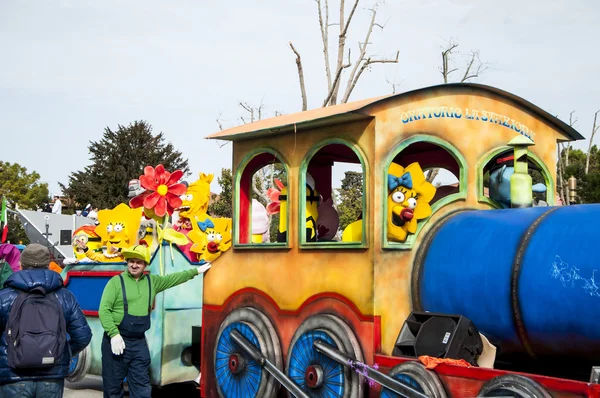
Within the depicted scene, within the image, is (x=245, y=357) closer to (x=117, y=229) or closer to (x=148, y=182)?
(x=148, y=182)

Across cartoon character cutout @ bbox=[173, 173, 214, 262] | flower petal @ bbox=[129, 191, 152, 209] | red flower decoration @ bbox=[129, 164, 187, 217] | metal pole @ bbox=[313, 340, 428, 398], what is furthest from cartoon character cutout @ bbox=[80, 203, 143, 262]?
metal pole @ bbox=[313, 340, 428, 398]

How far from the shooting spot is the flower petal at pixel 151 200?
9547mm

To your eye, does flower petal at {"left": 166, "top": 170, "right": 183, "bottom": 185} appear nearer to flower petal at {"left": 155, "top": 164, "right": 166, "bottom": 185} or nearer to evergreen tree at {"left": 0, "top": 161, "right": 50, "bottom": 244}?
flower petal at {"left": 155, "top": 164, "right": 166, "bottom": 185}

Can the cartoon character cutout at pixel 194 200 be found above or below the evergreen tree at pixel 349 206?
below

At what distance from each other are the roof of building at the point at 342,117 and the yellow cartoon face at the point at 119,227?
13.4 feet

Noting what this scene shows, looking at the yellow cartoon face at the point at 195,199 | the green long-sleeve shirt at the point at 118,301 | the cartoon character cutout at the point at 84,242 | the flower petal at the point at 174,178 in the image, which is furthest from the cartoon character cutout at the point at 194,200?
the green long-sleeve shirt at the point at 118,301

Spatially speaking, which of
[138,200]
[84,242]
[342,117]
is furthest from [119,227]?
[342,117]

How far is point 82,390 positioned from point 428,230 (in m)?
6.06

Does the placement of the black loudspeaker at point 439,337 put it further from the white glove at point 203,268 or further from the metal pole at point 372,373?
the white glove at point 203,268

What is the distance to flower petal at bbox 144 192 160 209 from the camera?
376 inches

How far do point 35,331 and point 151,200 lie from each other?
14.9 feet

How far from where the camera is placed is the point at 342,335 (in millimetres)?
6441

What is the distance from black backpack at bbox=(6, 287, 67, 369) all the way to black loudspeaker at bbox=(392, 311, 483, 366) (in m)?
2.52

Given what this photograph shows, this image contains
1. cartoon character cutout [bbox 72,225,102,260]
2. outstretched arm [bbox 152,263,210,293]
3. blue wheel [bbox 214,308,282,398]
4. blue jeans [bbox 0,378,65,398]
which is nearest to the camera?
blue jeans [bbox 0,378,65,398]
